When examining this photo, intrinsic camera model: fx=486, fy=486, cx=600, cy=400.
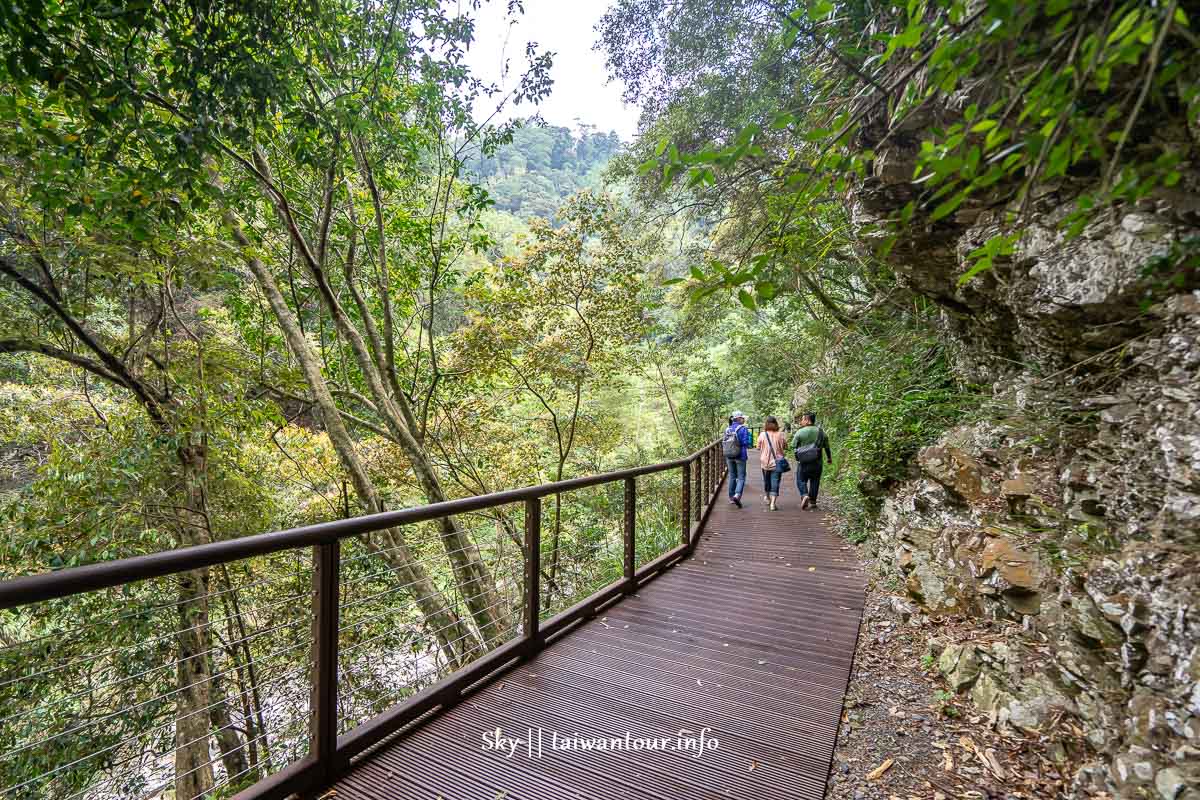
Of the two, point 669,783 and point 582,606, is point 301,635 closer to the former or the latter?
point 582,606

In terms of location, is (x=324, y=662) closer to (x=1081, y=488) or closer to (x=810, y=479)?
(x=1081, y=488)

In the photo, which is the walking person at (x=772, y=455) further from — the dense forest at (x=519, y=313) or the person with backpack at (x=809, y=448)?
the dense forest at (x=519, y=313)

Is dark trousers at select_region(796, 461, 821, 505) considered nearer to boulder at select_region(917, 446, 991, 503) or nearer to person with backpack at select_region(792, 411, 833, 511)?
person with backpack at select_region(792, 411, 833, 511)

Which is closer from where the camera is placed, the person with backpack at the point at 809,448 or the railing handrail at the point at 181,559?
the railing handrail at the point at 181,559

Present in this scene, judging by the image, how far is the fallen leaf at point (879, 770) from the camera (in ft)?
6.53

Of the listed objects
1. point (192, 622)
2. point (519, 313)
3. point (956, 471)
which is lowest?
point (192, 622)

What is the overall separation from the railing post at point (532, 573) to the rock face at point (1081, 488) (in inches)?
89.6

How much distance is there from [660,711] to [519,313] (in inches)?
223

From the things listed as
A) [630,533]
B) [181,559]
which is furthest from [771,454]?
[181,559]

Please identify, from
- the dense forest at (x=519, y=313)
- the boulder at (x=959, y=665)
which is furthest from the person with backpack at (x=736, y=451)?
the boulder at (x=959, y=665)

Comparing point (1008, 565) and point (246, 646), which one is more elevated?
point (1008, 565)

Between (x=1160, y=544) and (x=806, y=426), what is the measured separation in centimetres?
546

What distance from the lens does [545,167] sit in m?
31.0

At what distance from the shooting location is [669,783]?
77.4 inches
